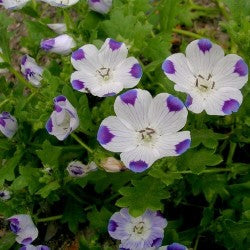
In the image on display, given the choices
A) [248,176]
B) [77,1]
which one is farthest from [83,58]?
[248,176]

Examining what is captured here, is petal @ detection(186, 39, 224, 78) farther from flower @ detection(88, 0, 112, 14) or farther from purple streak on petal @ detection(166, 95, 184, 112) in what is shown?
flower @ detection(88, 0, 112, 14)

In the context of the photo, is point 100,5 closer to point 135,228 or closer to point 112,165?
point 112,165

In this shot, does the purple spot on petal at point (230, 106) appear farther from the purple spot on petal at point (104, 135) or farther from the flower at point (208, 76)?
the purple spot on petal at point (104, 135)

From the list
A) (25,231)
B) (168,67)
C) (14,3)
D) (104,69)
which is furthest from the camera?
(14,3)

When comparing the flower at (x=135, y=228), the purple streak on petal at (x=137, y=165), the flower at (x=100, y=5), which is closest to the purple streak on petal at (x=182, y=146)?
the purple streak on petal at (x=137, y=165)

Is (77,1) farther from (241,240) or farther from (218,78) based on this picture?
(241,240)

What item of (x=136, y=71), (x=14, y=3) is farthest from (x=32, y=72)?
(x=136, y=71)
